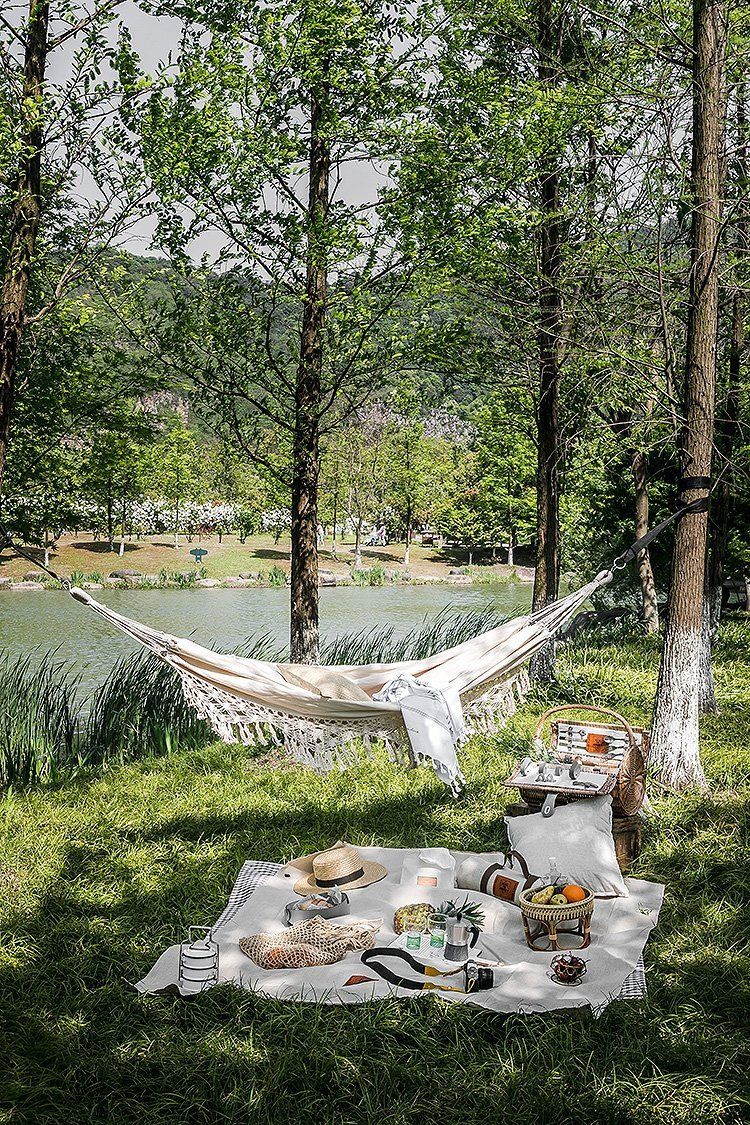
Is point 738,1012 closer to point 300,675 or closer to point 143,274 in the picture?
point 300,675

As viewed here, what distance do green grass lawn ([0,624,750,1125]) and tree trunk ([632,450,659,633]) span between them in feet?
15.0

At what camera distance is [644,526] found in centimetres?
838

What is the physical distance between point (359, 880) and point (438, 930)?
0.43m

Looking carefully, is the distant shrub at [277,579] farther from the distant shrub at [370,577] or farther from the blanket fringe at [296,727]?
the blanket fringe at [296,727]

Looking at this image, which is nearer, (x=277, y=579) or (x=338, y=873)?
(x=338, y=873)

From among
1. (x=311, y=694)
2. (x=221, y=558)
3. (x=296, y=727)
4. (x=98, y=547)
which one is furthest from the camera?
(x=221, y=558)

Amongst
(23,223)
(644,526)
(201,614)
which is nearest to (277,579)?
(201,614)

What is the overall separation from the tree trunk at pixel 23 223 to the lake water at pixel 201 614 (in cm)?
398

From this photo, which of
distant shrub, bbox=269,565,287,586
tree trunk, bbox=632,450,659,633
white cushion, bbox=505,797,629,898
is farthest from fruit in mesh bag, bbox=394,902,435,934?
distant shrub, bbox=269,565,287,586

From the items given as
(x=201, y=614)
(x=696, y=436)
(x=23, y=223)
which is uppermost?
(x=23, y=223)

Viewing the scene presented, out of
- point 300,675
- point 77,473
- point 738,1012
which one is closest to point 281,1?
point 77,473

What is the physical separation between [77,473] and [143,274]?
1.22 meters

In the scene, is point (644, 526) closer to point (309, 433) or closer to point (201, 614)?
point (309, 433)

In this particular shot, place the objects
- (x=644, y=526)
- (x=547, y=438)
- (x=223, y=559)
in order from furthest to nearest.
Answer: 1. (x=223, y=559)
2. (x=644, y=526)
3. (x=547, y=438)
